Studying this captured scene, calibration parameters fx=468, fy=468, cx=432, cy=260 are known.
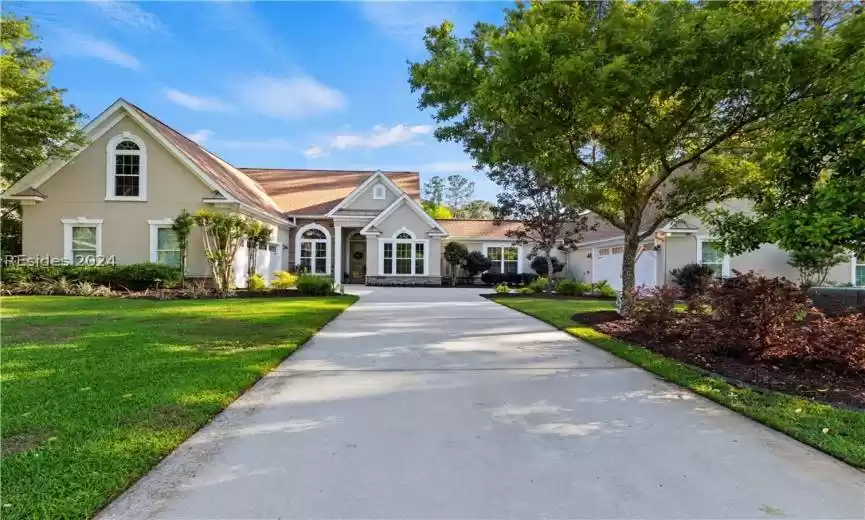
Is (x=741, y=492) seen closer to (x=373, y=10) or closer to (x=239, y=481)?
(x=239, y=481)

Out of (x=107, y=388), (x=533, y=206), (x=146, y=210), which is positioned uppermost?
(x=533, y=206)

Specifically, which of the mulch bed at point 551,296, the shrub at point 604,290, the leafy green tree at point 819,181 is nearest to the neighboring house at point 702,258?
the shrub at point 604,290

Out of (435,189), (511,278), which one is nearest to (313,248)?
(511,278)

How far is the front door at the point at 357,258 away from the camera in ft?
91.1

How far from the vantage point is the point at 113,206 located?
58.5 ft

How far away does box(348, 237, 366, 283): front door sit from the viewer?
27.8 metres

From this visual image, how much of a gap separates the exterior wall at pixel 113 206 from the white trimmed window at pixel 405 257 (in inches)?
380

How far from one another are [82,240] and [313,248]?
10.5 metres

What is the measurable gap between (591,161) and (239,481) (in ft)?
31.1

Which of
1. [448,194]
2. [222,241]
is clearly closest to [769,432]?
[222,241]

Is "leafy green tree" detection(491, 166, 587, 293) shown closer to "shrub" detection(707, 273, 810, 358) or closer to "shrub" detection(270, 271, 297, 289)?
"shrub" detection(270, 271, 297, 289)

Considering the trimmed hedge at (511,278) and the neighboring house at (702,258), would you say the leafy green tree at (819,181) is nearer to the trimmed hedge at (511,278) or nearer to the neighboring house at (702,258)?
the neighboring house at (702,258)

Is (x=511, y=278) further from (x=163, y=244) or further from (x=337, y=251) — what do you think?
(x=163, y=244)

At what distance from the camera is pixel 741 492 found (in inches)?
113
